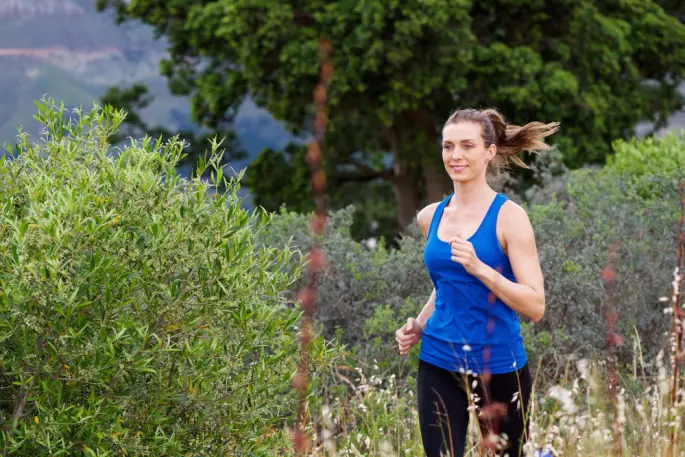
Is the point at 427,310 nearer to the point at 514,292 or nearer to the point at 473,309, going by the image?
the point at 473,309

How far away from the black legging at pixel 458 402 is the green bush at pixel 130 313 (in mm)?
473

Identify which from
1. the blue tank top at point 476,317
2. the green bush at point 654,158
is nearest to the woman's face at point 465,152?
the blue tank top at point 476,317

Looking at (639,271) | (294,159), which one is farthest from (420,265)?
(294,159)

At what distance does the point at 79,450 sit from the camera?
3270 mm

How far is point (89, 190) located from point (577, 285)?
173 inches

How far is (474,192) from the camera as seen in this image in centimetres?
362

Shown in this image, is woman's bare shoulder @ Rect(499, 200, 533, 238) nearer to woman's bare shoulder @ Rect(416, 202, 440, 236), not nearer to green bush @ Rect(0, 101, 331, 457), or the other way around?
woman's bare shoulder @ Rect(416, 202, 440, 236)

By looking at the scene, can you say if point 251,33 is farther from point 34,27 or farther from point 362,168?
point 34,27

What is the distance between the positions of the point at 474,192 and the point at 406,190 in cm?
1713

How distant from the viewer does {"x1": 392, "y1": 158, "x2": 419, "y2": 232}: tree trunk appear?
67.1ft

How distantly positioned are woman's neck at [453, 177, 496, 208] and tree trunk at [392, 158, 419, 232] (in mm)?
16619

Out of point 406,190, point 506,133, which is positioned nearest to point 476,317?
point 506,133

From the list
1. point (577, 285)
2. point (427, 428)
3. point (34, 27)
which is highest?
point (34, 27)

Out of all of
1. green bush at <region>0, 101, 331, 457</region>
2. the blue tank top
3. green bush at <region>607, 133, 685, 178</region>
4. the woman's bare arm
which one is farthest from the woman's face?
green bush at <region>607, 133, 685, 178</region>
